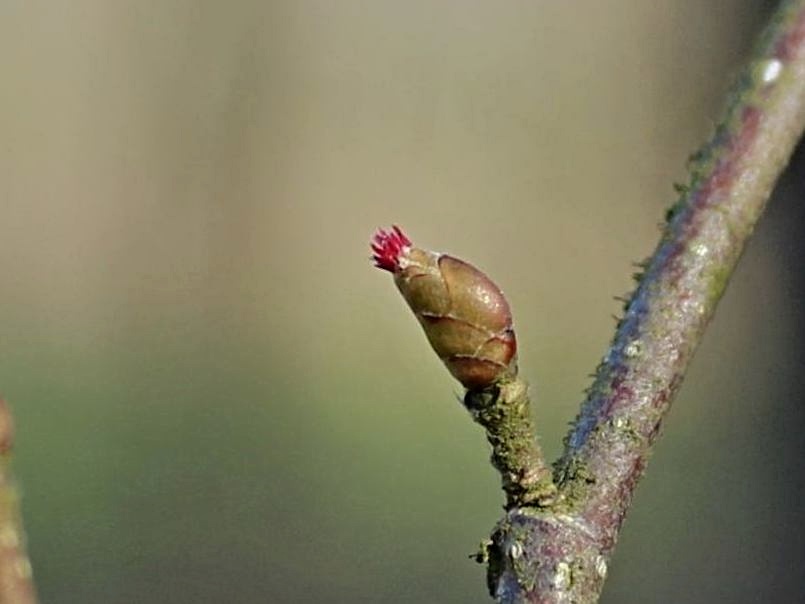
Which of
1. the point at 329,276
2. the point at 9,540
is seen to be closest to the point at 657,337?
the point at 9,540

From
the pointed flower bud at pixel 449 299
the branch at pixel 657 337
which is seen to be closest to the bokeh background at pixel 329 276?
the branch at pixel 657 337

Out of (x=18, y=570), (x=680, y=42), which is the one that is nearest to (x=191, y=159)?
(x=680, y=42)

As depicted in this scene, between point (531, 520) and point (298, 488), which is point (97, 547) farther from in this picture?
point (531, 520)

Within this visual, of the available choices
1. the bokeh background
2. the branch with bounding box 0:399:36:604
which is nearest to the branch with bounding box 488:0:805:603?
the branch with bounding box 0:399:36:604

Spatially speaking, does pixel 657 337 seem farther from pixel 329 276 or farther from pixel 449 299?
pixel 329 276

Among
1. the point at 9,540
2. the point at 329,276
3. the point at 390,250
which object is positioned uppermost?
the point at 329,276

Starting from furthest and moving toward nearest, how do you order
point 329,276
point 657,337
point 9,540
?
point 329,276 → point 657,337 → point 9,540

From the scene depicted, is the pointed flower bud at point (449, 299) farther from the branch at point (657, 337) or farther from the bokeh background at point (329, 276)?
the bokeh background at point (329, 276)
